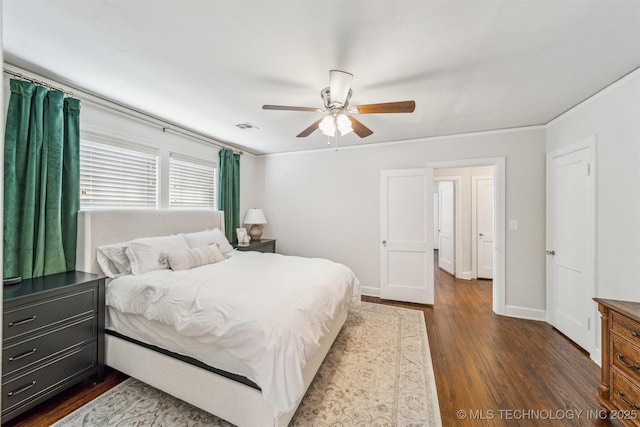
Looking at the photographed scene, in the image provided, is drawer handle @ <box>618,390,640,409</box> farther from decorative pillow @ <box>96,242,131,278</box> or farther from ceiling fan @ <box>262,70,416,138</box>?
decorative pillow @ <box>96,242,131,278</box>

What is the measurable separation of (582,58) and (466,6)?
1.21 meters

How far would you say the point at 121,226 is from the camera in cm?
282

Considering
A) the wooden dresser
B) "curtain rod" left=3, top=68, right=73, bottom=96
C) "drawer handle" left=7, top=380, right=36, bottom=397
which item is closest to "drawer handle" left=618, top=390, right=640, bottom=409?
the wooden dresser

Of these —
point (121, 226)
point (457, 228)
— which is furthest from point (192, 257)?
point (457, 228)

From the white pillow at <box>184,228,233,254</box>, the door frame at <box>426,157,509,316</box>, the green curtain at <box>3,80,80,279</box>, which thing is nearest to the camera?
the green curtain at <box>3,80,80,279</box>

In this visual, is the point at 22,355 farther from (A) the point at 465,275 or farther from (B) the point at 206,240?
(A) the point at 465,275

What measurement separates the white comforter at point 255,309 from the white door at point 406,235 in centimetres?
164

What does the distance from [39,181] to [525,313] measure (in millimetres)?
5334

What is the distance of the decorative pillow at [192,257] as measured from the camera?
271 centimetres

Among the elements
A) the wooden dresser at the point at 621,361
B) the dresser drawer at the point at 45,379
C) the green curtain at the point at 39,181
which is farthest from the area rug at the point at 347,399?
the green curtain at the point at 39,181

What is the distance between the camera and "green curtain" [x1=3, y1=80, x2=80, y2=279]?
2.18 meters

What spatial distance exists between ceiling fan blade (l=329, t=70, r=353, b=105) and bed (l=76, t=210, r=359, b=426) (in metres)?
1.52

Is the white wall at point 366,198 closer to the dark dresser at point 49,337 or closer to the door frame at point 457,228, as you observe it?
the door frame at point 457,228

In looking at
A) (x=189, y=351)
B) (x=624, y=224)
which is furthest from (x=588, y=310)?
(x=189, y=351)
